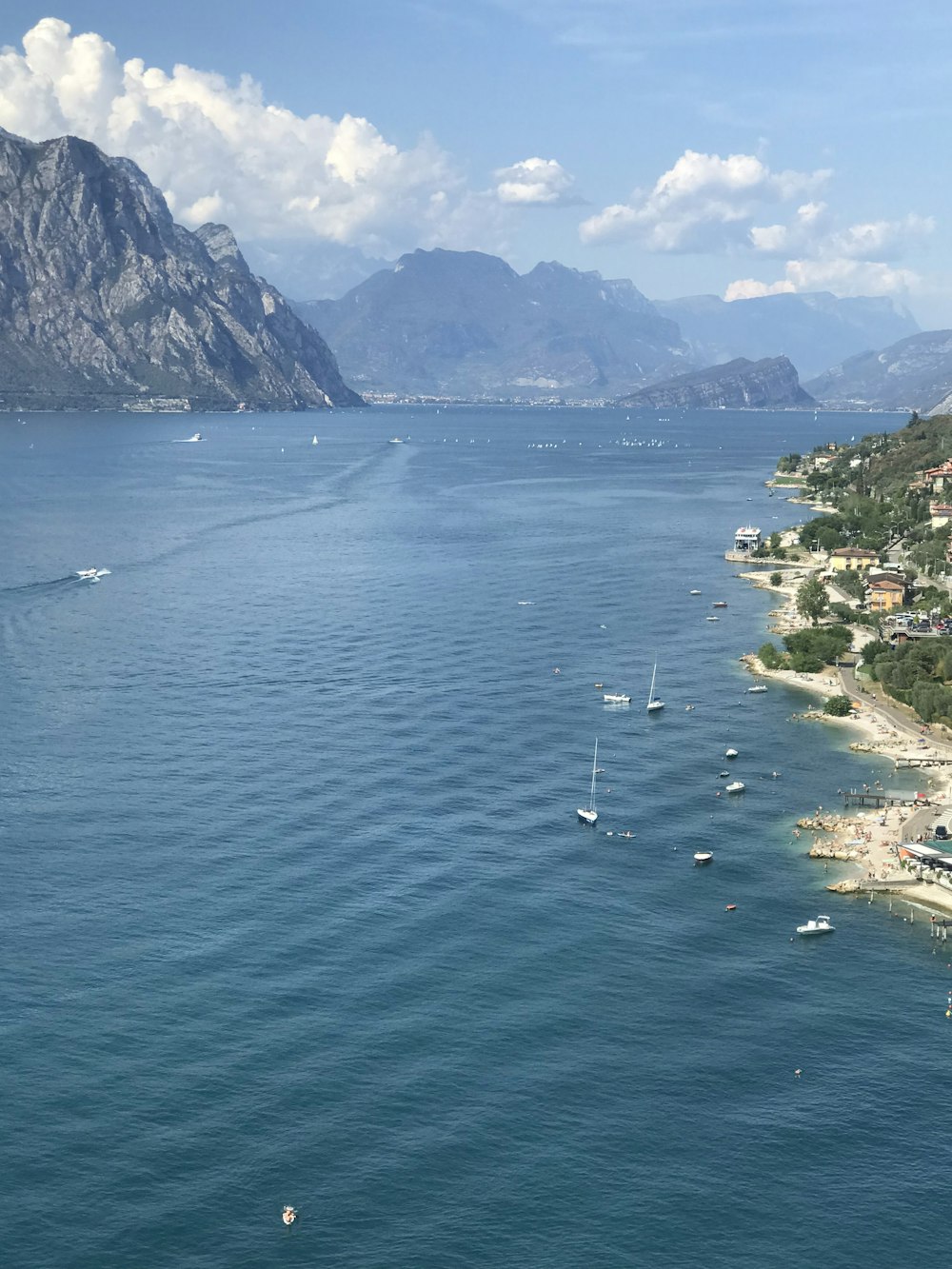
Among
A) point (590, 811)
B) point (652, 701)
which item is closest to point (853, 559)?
point (652, 701)

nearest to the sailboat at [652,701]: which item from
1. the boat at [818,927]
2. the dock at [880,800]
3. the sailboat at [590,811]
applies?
the sailboat at [590,811]

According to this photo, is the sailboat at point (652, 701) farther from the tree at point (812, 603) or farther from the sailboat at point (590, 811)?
the tree at point (812, 603)

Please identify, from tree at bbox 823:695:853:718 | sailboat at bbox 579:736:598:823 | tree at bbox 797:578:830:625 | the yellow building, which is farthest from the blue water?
the yellow building

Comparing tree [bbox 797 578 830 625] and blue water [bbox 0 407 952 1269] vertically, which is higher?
tree [bbox 797 578 830 625]

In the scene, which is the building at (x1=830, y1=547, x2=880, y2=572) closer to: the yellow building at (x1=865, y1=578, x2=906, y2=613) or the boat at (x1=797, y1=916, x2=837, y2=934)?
the yellow building at (x1=865, y1=578, x2=906, y2=613)

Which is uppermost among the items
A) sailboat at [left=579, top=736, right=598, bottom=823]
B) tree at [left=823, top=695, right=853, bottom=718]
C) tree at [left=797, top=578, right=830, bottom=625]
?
tree at [left=797, top=578, right=830, bottom=625]

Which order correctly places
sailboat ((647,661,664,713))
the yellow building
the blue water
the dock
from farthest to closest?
the yellow building < sailboat ((647,661,664,713)) < the dock < the blue water
